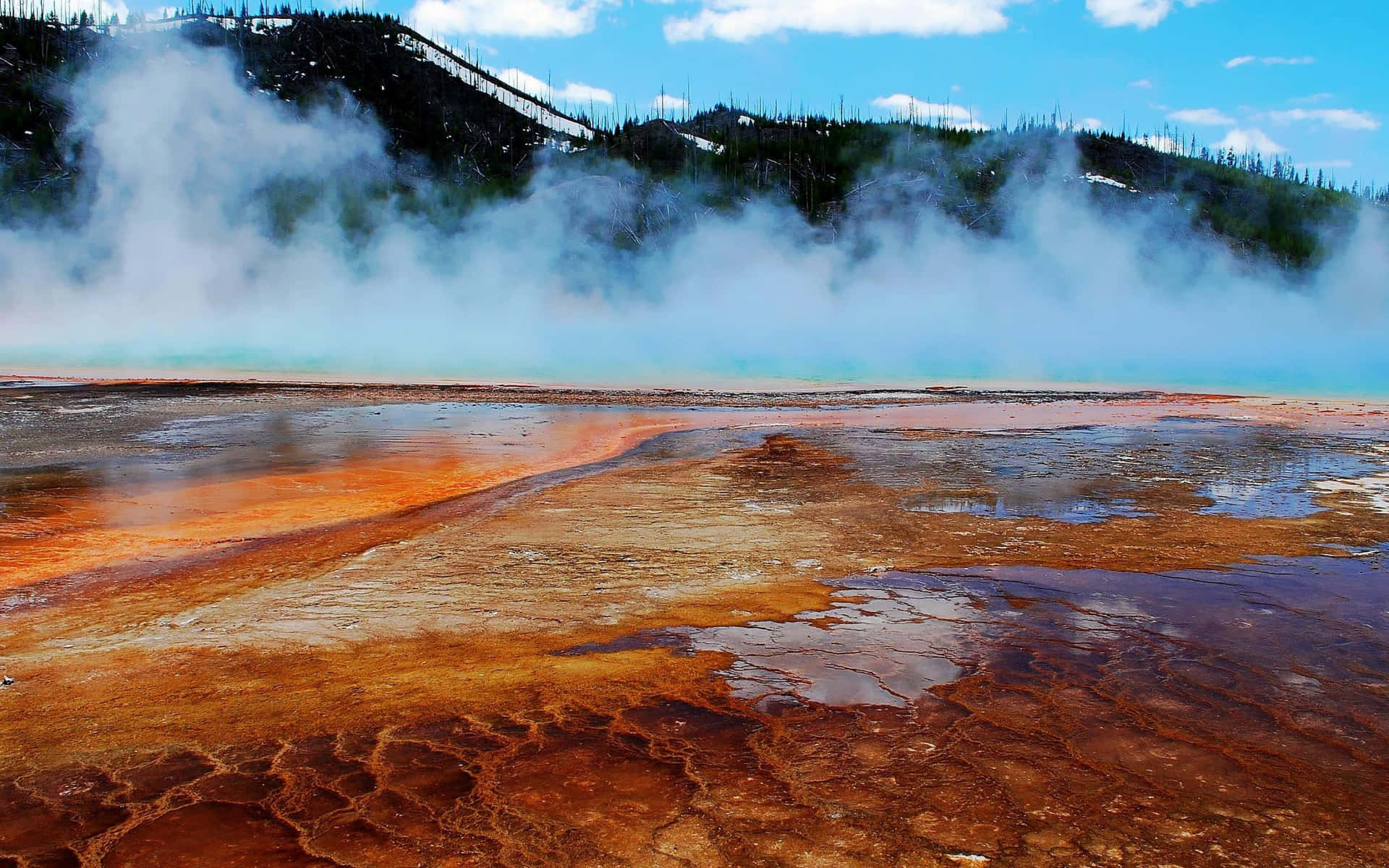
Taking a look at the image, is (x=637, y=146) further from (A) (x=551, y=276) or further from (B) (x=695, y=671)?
(B) (x=695, y=671)

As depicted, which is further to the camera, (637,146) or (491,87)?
(491,87)

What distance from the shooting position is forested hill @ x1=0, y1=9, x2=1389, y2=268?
7656 centimetres

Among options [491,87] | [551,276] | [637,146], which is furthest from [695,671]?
[491,87]

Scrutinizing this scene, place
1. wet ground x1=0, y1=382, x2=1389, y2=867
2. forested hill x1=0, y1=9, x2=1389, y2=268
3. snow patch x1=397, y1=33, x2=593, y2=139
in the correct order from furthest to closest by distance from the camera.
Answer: snow patch x1=397, y1=33, x2=593, y2=139 < forested hill x1=0, y1=9, x2=1389, y2=268 < wet ground x1=0, y1=382, x2=1389, y2=867

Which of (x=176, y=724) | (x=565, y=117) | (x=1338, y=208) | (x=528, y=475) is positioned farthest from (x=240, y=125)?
(x=1338, y=208)

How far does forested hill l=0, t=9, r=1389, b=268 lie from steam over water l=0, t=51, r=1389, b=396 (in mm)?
2519

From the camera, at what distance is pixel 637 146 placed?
3374 inches

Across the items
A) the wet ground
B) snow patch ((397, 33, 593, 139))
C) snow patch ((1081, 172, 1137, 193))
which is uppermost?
snow patch ((397, 33, 593, 139))

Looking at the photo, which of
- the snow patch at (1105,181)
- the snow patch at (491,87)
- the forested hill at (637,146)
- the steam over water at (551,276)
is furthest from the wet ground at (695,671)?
the snow patch at (491,87)

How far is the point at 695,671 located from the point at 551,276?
65.7 meters

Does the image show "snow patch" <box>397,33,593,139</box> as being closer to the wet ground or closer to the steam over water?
the steam over water

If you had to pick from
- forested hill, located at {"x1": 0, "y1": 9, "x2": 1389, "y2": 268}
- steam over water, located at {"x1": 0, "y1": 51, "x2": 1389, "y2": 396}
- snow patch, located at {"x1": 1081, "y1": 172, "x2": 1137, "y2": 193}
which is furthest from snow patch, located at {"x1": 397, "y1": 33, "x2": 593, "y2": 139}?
snow patch, located at {"x1": 1081, "y1": 172, "x2": 1137, "y2": 193}

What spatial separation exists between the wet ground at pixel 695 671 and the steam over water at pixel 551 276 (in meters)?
27.2

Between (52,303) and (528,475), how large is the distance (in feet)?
188
